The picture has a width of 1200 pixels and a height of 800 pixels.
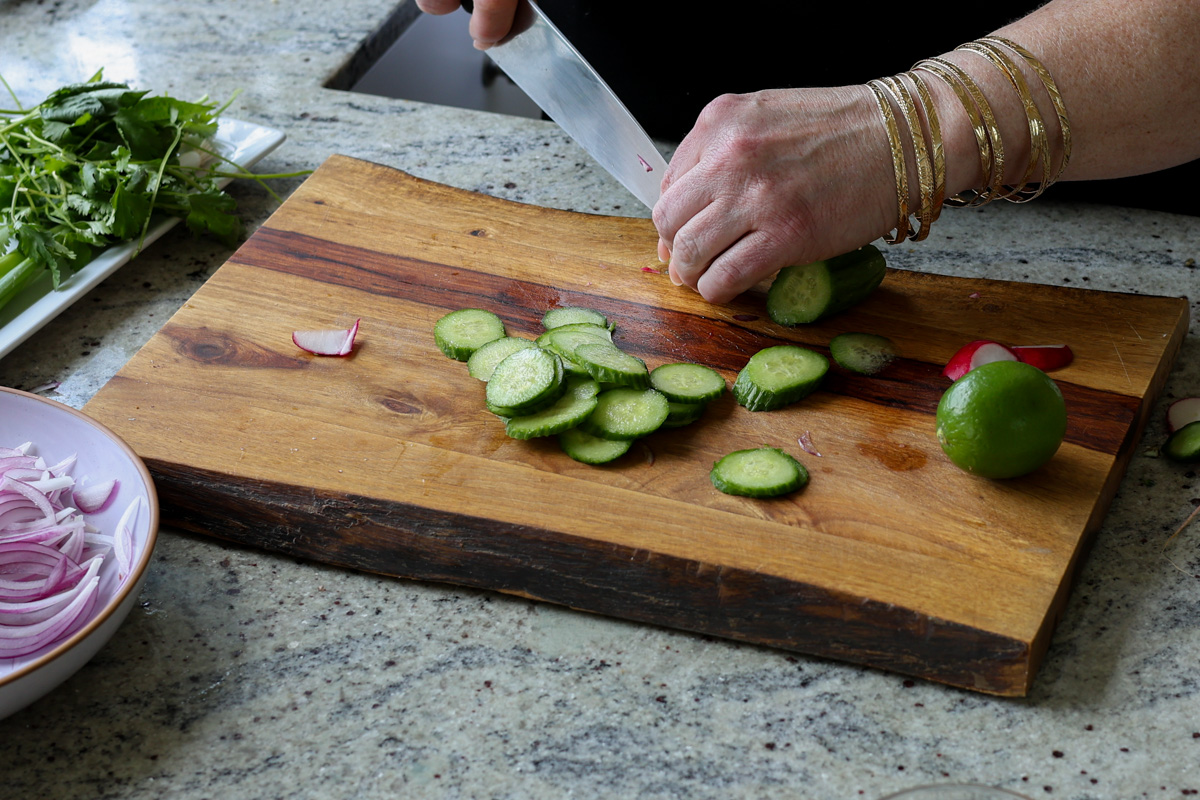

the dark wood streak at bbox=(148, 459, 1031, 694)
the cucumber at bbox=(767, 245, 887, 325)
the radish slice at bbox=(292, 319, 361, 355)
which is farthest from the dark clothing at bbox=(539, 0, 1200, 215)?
the dark wood streak at bbox=(148, 459, 1031, 694)

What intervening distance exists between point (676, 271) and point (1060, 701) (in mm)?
1171

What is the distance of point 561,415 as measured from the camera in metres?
1.86

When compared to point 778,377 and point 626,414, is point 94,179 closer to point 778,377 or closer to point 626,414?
point 626,414

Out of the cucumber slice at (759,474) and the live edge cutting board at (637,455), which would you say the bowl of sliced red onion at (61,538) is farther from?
the cucumber slice at (759,474)

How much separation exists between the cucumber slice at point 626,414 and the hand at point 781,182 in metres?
0.39

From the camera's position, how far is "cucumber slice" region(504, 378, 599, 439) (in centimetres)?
182

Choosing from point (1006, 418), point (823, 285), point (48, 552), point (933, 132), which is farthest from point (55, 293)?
point (1006, 418)

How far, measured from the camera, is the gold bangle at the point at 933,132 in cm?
194

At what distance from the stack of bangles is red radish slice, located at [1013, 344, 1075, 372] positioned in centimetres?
33

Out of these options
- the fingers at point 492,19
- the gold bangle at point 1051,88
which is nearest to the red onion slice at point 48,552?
the fingers at point 492,19

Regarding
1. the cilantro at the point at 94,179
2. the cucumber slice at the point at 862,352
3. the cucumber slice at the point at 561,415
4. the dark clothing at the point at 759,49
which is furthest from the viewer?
the dark clothing at the point at 759,49

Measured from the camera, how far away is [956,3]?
8.27 ft

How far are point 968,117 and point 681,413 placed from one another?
807 millimetres

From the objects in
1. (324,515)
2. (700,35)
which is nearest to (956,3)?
(700,35)
